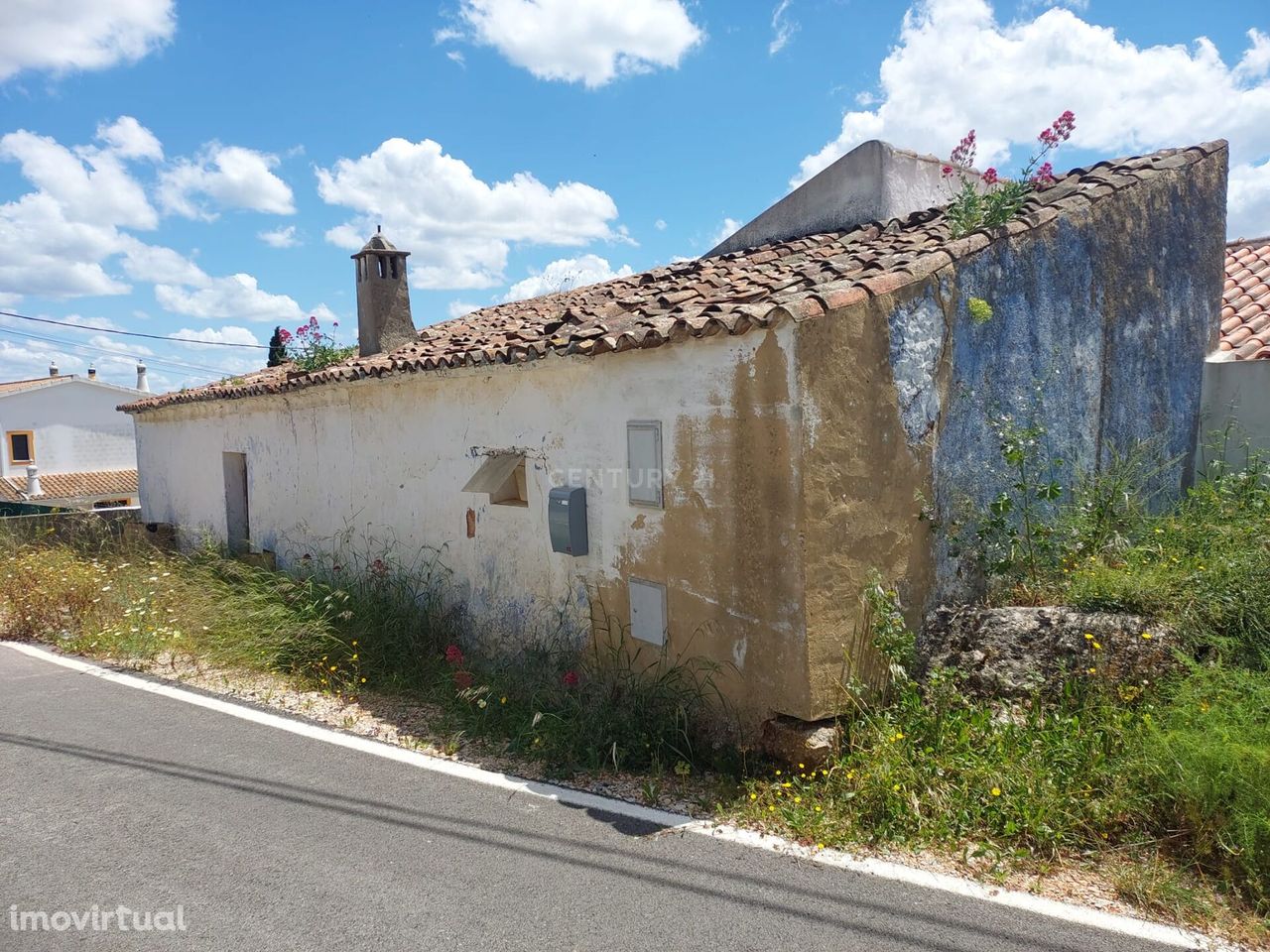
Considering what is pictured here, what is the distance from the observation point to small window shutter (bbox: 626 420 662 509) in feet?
19.7

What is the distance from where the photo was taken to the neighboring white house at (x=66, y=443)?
32.6m

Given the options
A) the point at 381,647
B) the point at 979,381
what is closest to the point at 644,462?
the point at 979,381

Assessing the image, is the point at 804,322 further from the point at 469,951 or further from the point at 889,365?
the point at 469,951

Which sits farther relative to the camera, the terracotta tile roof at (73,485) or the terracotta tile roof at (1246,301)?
the terracotta tile roof at (73,485)

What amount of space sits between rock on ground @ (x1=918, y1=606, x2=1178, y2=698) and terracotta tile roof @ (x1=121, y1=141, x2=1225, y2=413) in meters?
2.35

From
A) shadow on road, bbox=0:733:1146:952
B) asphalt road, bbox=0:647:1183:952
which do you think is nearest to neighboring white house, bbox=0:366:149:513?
asphalt road, bbox=0:647:1183:952

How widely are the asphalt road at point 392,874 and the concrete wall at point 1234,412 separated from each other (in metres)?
5.90

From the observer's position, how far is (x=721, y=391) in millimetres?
5500

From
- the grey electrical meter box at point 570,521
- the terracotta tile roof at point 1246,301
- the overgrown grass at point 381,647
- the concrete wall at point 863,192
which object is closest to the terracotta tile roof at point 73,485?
the overgrown grass at point 381,647

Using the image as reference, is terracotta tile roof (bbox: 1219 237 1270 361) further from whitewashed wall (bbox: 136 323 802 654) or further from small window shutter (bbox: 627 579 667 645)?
small window shutter (bbox: 627 579 667 645)

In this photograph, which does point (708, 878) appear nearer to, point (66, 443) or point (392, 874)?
point (392, 874)

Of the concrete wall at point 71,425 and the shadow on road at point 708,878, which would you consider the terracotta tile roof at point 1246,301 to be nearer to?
the shadow on road at point 708,878

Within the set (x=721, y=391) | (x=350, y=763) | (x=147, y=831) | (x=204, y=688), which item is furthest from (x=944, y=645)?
(x=204, y=688)

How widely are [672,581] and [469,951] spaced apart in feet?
9.50
